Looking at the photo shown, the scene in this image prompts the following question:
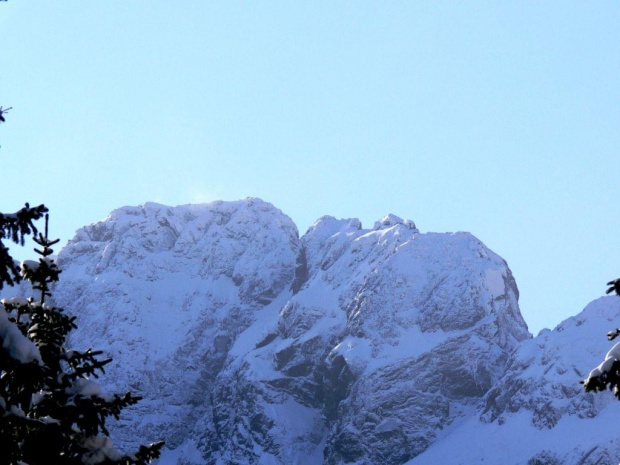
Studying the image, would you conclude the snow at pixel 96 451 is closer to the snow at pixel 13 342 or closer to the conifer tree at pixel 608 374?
the snow at pixel 13 342

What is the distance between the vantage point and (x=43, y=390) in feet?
58.2

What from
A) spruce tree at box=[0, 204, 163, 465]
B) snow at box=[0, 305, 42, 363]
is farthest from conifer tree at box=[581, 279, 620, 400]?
snow at box=[0, 305, 42, 363]

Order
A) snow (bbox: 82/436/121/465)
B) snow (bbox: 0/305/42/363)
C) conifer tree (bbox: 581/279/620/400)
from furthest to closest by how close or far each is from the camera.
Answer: snow (bbox: 82/436/121/465) < conifer tree (bbox: 581/279/620/400) < snow (bbox: 0/305/42/363)

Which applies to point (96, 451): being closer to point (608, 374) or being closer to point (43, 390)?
point (43, 390)

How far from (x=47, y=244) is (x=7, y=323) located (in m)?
4.73

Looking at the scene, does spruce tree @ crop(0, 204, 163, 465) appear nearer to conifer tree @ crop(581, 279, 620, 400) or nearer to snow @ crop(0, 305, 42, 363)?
snow @ crop(0, 305, 42, 363)

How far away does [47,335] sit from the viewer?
18750mm

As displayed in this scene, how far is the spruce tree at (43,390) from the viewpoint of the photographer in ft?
49.8

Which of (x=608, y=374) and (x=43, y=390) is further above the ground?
(x=43, y=390)

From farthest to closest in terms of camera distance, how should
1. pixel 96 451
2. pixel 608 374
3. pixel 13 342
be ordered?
pixel 96 451 < pixel 608 374 < pixel 13 342

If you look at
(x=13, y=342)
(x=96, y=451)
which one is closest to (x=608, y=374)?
(x=96, y=451)

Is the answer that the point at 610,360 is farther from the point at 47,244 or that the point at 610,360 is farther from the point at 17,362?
the point at 47,244

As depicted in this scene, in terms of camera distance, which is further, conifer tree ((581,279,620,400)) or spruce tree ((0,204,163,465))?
conifer tree ((581,279,620,400))

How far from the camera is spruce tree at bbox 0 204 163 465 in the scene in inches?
597
